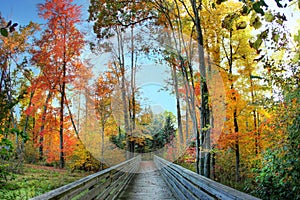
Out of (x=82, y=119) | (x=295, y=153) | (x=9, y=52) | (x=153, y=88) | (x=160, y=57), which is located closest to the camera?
(x=295, y=153)

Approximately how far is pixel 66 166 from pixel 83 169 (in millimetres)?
1127

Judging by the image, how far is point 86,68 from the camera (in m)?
17.2

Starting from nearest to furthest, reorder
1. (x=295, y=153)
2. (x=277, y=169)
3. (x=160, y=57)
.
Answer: (x=295, y=153)
(x=277, y=169)
(x=160, y=57)

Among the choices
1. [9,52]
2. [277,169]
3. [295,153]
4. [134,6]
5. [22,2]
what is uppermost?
[22,2]

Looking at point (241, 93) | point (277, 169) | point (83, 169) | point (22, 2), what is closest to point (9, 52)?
point (22, 2)

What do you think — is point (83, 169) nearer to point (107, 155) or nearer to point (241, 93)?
point (107, 155)

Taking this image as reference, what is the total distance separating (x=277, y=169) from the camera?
4.93 m

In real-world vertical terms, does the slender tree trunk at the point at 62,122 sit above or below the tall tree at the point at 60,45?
below

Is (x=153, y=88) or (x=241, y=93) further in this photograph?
(x=153, y=88)

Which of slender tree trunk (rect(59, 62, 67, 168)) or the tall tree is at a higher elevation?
the tall tree

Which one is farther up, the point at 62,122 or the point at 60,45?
the point at 60,45

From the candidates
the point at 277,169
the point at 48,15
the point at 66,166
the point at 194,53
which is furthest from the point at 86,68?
the point at 277,169

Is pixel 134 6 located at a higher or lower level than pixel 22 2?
lower

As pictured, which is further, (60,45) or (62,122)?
(62,122)
